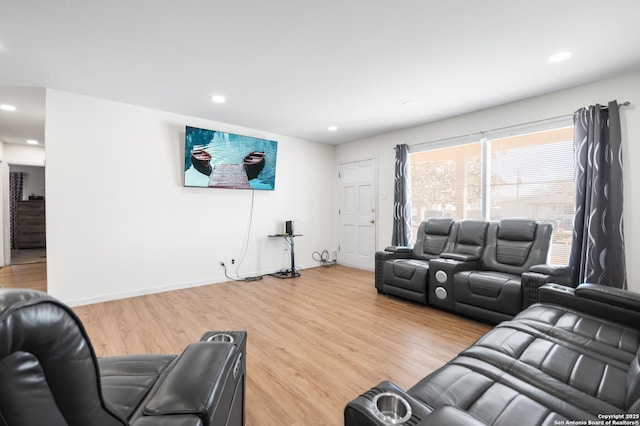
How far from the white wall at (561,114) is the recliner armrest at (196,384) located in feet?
12.7

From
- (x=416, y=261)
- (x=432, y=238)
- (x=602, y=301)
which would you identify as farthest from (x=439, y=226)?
(x=602, y=301)

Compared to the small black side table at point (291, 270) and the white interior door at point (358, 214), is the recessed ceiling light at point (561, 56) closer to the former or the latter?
the white interior door at point (358, 214)

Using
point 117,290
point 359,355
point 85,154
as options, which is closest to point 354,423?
point 359,355

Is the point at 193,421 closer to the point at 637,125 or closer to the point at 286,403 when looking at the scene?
the point at 286,403

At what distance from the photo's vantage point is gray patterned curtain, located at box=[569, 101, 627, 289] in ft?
9.28

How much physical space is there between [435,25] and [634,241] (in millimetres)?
2903

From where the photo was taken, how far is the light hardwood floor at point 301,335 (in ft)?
5.97

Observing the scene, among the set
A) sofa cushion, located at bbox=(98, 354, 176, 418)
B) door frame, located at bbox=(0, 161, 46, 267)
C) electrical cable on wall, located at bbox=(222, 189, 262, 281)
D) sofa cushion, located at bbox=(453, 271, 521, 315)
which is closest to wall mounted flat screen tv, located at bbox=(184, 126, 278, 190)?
electrical cable on wall, located at bbox=(222, 189, 262, 281)

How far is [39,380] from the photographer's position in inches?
18.3

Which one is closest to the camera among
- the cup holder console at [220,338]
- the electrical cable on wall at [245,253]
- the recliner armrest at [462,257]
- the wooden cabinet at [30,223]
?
the cup holder console at [220,338]

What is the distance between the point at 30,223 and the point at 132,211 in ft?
20.5

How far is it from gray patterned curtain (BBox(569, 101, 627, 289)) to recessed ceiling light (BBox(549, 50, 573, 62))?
813 mm

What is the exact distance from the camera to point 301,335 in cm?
263

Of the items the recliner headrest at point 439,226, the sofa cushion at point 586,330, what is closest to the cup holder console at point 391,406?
the sofa cushion at point 586,330
